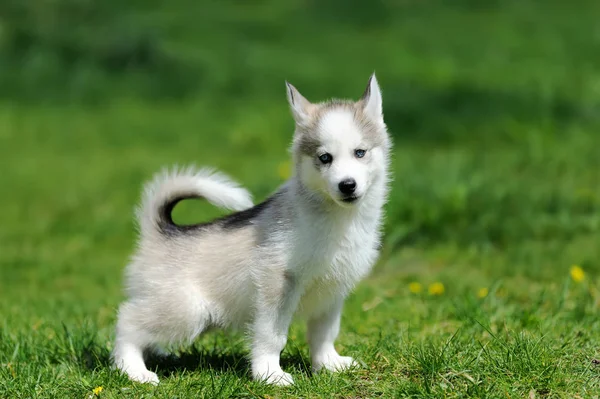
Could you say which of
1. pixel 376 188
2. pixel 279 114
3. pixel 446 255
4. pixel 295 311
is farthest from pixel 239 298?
pixel 279 114

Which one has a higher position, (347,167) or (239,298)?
Result: (347,167)

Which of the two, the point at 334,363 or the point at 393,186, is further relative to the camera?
the point at 393,186

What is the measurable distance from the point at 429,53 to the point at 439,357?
1135cm

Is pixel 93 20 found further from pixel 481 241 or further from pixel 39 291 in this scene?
pixel 481 241

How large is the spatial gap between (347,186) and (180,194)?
1211 mm

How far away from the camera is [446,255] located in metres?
8.23

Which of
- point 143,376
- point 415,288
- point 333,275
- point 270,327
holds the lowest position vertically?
point 415,288

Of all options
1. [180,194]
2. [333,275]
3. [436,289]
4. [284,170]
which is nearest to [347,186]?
[333,275]

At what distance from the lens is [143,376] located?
5.05m

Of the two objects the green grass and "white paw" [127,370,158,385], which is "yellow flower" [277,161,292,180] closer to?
the green grass

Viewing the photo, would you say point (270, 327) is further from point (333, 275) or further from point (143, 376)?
point (143, 376)

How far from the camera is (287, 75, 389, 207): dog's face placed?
4.71 metres

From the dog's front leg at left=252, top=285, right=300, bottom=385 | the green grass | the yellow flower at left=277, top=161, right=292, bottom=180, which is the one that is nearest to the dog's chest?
the dog's front leg at left=252, top=285, right=300, bottom=385

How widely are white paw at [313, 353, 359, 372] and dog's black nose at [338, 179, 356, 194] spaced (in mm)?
935
